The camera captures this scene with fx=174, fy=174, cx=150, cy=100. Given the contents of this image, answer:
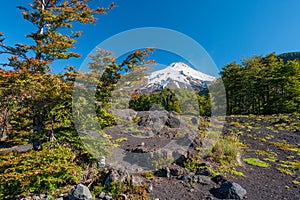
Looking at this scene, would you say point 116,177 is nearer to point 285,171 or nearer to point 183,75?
point 285,171

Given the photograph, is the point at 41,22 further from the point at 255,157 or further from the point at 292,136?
the point at 292,136

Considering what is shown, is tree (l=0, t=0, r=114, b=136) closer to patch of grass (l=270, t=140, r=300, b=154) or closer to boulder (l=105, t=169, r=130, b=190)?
boulder (l=105, t=169, r=130, b=190)

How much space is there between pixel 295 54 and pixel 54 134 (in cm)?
12034

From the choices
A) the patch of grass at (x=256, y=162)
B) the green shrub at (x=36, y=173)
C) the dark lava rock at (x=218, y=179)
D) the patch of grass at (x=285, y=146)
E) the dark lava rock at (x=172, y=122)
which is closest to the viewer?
the green shrub at (x=36, y=173)

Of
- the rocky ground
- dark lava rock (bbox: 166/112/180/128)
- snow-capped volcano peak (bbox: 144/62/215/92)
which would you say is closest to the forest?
the rocky ground

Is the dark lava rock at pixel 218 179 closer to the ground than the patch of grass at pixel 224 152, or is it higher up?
closer to the ground

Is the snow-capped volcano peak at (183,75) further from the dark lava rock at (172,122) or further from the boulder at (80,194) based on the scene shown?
the boulder at (80,194)

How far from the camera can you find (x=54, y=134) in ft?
16.5

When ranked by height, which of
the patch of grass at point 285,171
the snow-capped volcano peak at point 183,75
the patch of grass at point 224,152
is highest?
the snow-capped volcano peak at point 183,75

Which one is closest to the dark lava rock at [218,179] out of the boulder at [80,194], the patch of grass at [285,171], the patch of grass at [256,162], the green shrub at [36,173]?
the patch of grass at [256,162]

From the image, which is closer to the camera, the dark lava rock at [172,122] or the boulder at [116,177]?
the boulder at [116,177]

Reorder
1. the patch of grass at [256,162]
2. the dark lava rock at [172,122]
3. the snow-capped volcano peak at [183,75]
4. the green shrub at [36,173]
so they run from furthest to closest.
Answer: the snow-capped volcano peak at [183,75]
the dark lava rock at [172,122]
the patch of grass at [256,162]
the green shrub at [36,173]

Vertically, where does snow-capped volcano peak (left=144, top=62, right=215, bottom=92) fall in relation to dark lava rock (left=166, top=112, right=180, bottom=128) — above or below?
above

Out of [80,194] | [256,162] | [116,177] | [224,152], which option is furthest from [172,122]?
[80,194]
